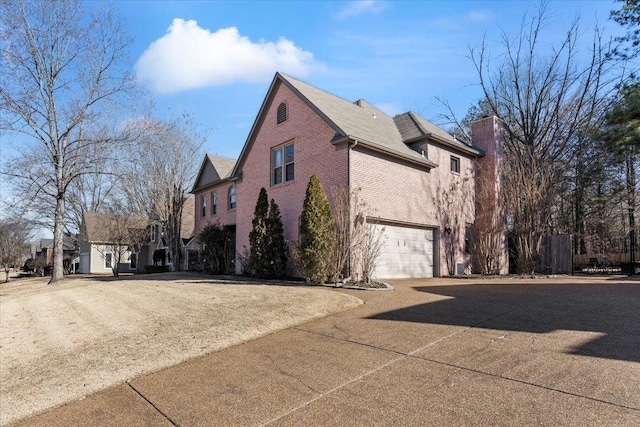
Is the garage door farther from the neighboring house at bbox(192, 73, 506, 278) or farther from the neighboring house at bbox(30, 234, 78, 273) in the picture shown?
the neighboring house at bbox(30, 234, 78, 273)

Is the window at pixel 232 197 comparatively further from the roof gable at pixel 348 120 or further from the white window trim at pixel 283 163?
the white window trim at pixel 283 163

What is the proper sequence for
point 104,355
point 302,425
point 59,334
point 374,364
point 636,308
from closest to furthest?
point 302,425 < point 374,364 < point 104,355 < point 636,308 < point 59,334

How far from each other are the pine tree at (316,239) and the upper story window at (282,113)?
541 cm

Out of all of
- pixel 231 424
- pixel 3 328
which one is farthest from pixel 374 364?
pixel 3 328

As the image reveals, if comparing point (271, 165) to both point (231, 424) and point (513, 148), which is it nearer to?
point (231, 424)

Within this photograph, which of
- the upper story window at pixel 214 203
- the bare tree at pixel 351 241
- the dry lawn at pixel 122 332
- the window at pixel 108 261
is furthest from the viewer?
the window at pixel 108 261

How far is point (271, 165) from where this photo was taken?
16.7 m

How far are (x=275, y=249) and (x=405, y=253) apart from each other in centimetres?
482

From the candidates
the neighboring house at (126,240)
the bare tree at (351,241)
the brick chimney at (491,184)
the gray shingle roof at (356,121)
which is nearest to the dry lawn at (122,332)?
the bare tree at (351,241)

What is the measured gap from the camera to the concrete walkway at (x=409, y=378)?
3.45m

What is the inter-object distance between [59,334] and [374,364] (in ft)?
20.8

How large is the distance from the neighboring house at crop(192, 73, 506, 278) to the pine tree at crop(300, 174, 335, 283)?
1.34 metres

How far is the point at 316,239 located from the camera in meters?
11.7

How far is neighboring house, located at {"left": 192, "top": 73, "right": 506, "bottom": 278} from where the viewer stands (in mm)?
13602
